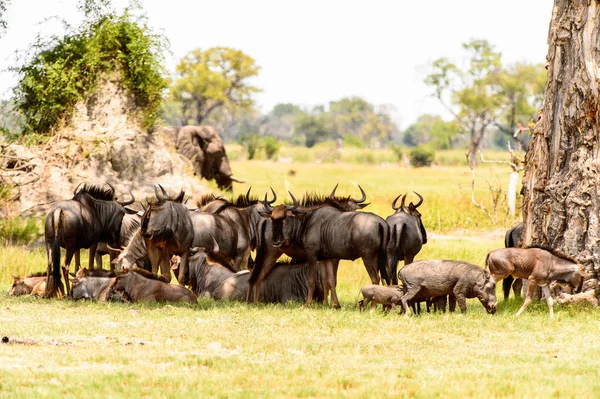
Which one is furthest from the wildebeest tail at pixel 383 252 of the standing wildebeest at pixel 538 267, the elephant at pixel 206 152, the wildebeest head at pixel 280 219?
the elephant at pixel 206 152

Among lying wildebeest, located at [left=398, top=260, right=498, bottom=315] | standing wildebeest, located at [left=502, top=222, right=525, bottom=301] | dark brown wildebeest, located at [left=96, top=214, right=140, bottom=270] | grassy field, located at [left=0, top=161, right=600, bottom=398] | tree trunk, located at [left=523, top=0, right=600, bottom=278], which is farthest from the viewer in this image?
dark brown wildebeest, located at [left=96, top=214, right=140, bottom=270]

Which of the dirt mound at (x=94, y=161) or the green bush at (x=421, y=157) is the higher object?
the dirt mound at (x=94, y=161)

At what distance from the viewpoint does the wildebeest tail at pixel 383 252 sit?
47.8ft

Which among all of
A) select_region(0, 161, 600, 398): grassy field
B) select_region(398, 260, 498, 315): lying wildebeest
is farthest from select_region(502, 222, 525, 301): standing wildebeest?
select_region(398, 260, 498, 315): lying wildebeest

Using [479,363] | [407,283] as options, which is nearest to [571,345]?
[479,363]

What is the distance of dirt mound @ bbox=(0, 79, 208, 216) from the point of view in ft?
74.9

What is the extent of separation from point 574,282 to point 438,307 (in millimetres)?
1926

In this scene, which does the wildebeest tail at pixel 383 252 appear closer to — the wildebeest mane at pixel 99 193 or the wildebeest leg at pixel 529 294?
the wildebeest leg at pixel 529 294

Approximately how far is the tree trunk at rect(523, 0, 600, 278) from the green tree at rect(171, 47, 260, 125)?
202 feet

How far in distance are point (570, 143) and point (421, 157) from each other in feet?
180

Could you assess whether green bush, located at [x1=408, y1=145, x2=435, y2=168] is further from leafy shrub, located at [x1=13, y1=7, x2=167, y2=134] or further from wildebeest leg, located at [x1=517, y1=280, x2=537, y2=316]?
wildebeest leg, located at [x1=517, y1=280, x2=537, y2=316]

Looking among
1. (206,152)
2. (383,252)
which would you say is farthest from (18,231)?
(206,152)

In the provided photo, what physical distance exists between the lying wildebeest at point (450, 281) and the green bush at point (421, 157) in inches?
2158

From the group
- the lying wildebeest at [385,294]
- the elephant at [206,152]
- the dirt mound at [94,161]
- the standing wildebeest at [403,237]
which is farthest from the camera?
the elephant at [206,152]
